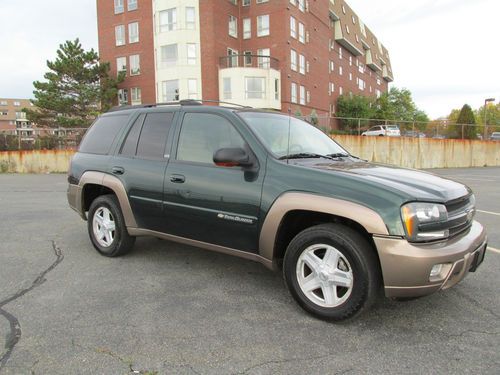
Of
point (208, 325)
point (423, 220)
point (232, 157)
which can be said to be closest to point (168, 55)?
point (232, 157)

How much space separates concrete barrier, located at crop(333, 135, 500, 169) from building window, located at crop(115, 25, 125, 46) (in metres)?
24.7

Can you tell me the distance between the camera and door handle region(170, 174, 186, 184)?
157 inches

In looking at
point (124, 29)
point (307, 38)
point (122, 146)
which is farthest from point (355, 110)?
point (122, 146)

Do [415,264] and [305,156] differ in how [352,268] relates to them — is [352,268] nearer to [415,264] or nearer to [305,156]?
[415,264]

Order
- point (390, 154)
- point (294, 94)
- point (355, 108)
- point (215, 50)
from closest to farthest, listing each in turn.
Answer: point (390, 154) < point (215, 50) < point (294, 94) < point (355, 108)

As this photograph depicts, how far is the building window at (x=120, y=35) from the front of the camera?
35969 millimetres

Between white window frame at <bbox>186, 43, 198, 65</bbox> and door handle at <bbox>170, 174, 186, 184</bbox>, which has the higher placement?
white window frame at <bbox>186, 43, 198, 65</bbox>

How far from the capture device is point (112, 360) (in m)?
2.63

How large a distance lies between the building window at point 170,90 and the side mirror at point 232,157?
101 ft

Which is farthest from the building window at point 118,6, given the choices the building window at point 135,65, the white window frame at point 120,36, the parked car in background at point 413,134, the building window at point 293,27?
the parked car in background at point 413,134

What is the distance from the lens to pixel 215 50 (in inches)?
1280

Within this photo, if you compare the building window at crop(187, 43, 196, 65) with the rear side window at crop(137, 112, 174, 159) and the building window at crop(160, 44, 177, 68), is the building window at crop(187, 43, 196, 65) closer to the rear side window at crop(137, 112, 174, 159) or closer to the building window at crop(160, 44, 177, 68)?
the building window at crop(160, 44, 177, 68)

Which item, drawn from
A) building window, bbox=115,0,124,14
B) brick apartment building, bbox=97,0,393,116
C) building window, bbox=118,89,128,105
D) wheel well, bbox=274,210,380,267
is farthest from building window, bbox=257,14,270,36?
wheel well, bbox=274,210,380,267

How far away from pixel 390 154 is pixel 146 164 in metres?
19.3
